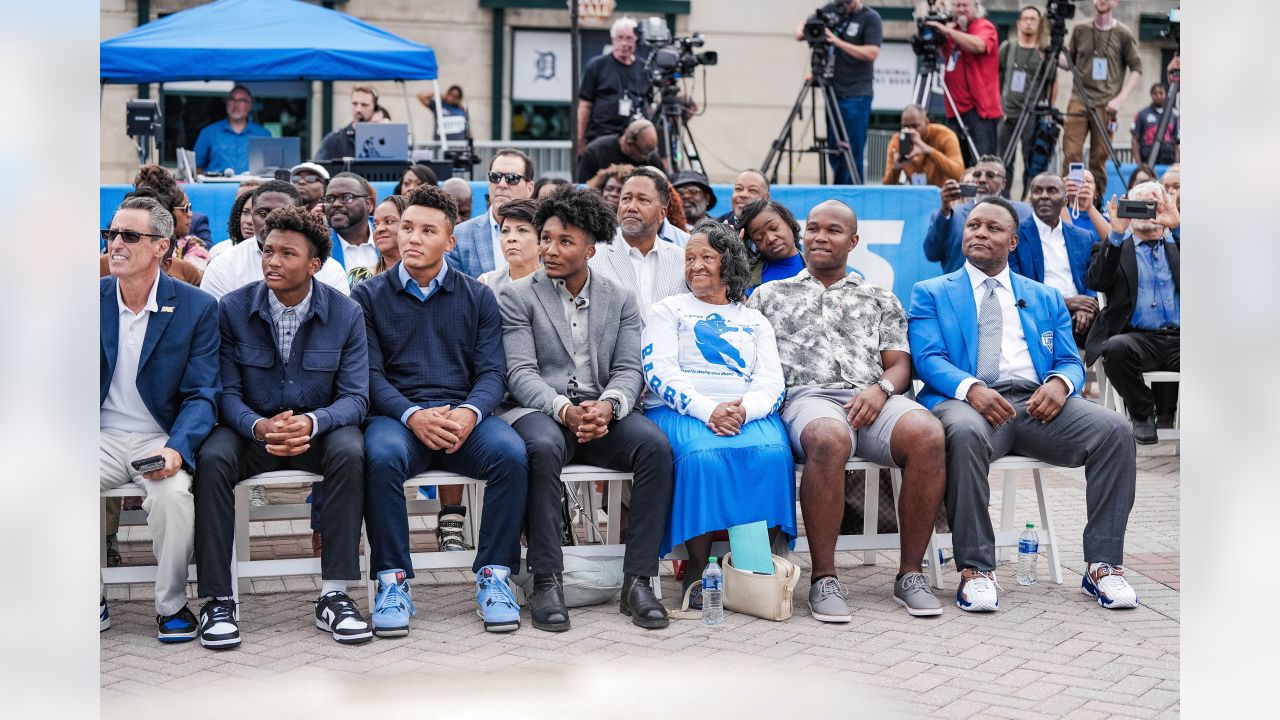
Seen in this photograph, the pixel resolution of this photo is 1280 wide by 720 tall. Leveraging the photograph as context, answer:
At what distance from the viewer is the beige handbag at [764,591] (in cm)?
574

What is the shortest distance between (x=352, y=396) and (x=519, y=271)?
4.68 ft

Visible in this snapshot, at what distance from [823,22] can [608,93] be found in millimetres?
2027

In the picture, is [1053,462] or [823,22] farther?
[823,22]

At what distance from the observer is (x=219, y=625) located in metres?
5.26

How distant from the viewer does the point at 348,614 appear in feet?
17.7

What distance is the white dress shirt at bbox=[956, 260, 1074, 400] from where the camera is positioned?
Answer: 21.2 feet

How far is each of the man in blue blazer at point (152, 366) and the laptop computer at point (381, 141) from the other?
19.9 ft

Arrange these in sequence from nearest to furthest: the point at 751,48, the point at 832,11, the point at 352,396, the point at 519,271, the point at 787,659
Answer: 1. the point at 787,659
2. the point at 352,396
3. the point at 519,271
4. the point at 832,11
5. the point at 751,48

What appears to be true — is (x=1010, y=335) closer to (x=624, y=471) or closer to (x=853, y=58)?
(x=624, y=471)

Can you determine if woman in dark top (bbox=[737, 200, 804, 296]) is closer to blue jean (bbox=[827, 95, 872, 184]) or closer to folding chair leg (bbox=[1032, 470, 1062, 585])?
folding chair leg (bbox=[1032, 470, 1062, 585])

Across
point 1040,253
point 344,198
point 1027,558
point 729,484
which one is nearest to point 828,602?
point 729,484

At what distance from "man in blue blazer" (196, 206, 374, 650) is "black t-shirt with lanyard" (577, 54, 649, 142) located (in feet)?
20.3
